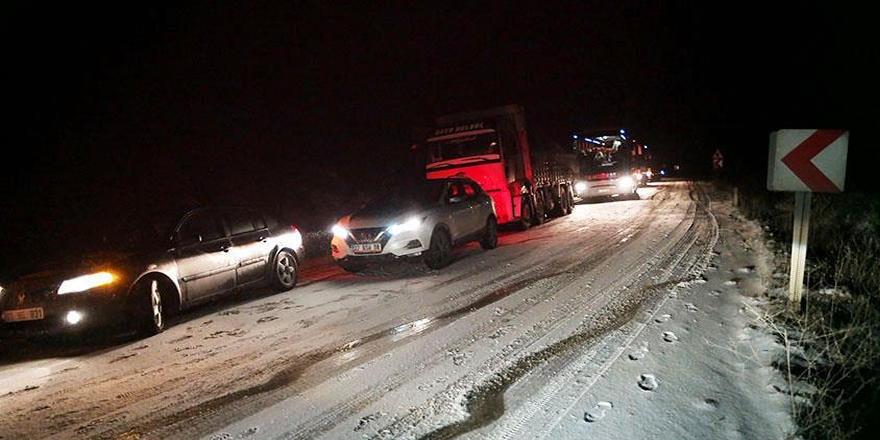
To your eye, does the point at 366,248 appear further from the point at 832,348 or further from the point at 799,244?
the point at 832,348

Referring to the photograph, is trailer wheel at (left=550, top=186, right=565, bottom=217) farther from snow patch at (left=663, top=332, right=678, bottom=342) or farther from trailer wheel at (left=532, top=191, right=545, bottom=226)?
snow patch at (left=663, top=332, right=678, bottom=342)

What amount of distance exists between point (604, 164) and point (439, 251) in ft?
54.4

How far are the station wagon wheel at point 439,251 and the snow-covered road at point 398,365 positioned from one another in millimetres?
708

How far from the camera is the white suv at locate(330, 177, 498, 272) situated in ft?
29.1

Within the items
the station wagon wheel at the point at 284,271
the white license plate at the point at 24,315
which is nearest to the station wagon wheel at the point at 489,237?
the station wagon wheel at the point at 284,271

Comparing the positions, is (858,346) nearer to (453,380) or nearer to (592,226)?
(453,380)

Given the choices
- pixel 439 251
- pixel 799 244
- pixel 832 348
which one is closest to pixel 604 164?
pixel 439 251

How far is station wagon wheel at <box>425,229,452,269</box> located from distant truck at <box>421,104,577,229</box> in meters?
4.04

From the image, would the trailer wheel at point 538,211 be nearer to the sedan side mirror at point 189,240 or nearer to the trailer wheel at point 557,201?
the trailer wheel at point 557,201

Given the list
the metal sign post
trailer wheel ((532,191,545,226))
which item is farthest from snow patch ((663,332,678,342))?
trailer wheel ((532,191,545,226))

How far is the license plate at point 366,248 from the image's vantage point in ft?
29.1

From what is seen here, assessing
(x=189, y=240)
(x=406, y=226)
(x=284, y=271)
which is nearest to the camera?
(x=189, y=240)

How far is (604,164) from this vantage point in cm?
2378

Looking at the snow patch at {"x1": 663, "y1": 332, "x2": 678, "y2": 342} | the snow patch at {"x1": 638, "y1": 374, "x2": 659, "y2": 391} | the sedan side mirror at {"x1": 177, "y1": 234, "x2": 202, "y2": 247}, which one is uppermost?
the sedan side mirror at {"x1": 177, "y1": 234, "x2": 202, "y2": 247}
